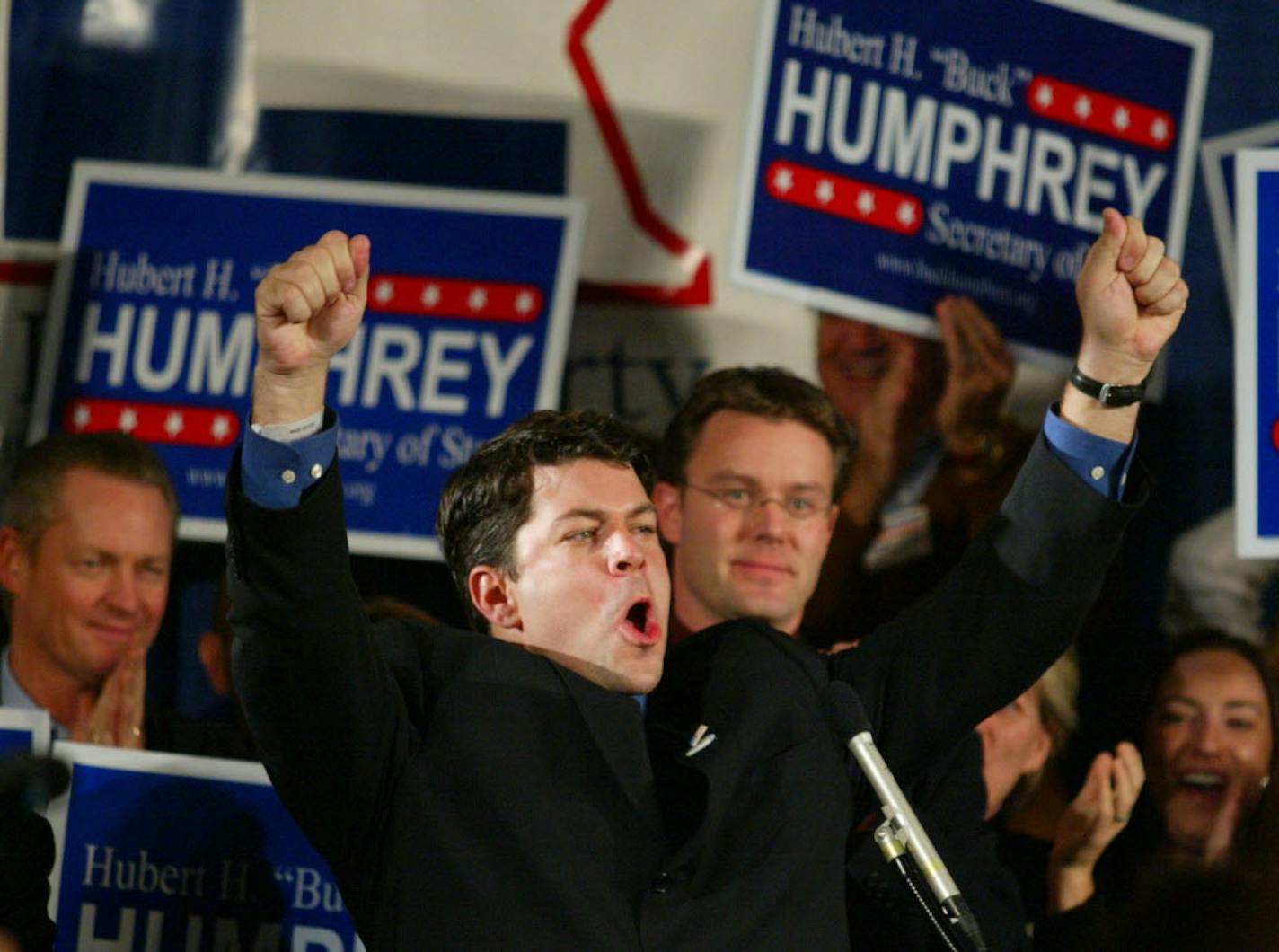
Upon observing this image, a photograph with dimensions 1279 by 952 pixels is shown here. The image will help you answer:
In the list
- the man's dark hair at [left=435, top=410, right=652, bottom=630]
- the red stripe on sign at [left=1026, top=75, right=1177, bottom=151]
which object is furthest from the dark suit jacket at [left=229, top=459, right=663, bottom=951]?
the red stripe on sign at [left=1026, top=75, right=1177, bottom=151]

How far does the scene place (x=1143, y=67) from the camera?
342cm

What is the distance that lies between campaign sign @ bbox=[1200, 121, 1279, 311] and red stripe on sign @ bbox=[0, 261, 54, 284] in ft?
7.67

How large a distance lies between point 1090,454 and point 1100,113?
140cm

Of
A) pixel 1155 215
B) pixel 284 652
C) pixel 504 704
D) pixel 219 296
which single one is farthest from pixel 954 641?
pixel 219 296

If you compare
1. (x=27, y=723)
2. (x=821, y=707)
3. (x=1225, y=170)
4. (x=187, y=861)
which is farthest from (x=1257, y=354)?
(x=27, y=723)

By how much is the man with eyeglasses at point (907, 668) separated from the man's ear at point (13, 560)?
1418mm

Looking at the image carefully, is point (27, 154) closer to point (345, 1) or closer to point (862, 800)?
point (345, 1)

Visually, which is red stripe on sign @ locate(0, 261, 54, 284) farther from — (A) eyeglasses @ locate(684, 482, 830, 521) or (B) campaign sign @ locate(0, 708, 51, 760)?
(A) eyeglasses @ locate(684, 482, 830, 521)

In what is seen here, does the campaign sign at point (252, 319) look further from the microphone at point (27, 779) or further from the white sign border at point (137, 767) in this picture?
the microphone at point (27, 779)

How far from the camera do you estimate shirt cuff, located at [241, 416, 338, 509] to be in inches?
78.3

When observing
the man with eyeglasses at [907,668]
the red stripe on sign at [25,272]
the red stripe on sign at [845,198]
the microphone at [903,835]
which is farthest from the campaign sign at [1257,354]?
the red stripe on sign at [25,272]

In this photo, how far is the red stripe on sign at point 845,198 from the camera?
331cm

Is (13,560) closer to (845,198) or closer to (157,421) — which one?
(157,421)

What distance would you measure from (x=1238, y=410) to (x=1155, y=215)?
2.02ft
